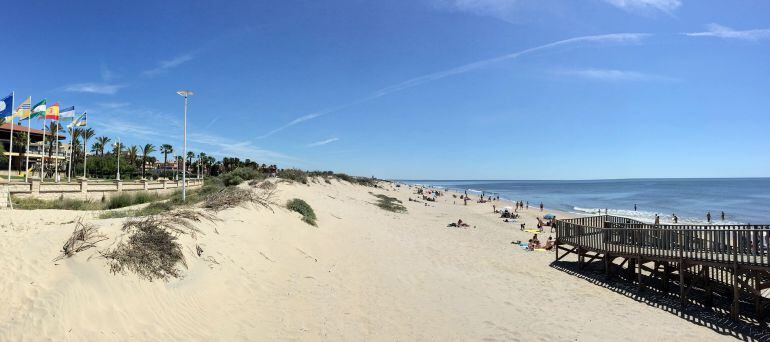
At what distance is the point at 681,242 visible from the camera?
11180mm

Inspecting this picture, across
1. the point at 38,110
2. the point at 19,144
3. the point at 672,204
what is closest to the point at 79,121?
the point at 38,110

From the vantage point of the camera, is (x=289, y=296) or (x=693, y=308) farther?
(x=693, y=308)

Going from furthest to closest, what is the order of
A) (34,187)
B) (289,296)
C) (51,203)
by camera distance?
(34,187) → (51,203) → (289,296)

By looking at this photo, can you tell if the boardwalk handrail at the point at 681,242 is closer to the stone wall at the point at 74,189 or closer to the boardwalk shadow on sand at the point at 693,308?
the boardwalk shadow on sand at the point at 693,308

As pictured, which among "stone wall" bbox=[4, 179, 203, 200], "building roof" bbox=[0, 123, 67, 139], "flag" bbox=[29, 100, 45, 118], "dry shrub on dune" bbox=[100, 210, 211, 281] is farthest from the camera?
"building roof" bbox=[0, 123, 67, 139]

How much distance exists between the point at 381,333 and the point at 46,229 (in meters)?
A: 7.86

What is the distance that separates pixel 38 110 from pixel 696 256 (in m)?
44.2

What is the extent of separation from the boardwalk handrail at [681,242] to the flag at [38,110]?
4060 cm

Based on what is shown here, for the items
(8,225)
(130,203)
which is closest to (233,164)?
(130,203)

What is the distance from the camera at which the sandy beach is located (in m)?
6.07

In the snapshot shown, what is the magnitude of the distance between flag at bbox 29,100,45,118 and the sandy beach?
2805cm

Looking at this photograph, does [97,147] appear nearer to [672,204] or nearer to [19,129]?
[19,129]

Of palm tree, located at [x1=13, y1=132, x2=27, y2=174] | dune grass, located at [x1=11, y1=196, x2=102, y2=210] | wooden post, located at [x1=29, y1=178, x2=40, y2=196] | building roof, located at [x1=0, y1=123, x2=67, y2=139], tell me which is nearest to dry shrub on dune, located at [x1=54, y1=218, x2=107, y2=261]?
dune grass, located at [x1=11, y1=196, x2=102, y2=210]

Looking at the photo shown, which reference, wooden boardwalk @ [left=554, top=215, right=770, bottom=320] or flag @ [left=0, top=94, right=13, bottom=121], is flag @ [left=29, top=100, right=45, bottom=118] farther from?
wooden boardwalk @ [left=554, top=215, right=770, bottom=320]
